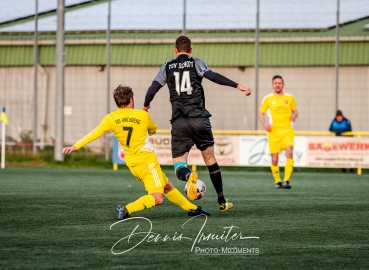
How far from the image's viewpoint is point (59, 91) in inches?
951

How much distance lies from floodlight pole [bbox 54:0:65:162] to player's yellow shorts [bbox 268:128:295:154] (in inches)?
417

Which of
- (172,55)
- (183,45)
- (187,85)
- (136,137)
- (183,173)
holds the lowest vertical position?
(183,173)

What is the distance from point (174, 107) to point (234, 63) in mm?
16196

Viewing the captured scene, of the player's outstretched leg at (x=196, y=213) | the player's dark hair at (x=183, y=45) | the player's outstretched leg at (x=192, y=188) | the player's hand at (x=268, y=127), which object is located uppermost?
the player's dark hair at (x=183, y=45)

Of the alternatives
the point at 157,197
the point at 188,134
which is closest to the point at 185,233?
the point at 157,197

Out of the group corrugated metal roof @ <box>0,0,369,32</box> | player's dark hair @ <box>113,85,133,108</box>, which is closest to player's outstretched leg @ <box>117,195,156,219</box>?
player's dark hair @ <box>113,85,133,108</box>

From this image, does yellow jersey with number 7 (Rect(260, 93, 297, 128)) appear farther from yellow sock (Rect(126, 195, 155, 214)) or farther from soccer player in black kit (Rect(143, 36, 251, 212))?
yellow sock (Rect(126, 195, 155, 214))

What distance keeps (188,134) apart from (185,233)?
7.42 feet

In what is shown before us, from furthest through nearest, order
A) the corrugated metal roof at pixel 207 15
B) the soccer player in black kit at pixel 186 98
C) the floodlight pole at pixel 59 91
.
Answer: the floodlight pole at pixel 59 91, the corrugated metal roof at pixel 207 15, the soccer player in black kit at pixel 186 98

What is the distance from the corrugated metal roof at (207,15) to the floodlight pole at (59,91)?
621 millimetres

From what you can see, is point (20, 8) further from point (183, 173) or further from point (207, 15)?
point (183, 173)

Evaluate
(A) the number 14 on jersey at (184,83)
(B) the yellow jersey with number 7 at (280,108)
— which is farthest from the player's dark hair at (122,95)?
(B) the yellow jersey with number 7 at (280,108)

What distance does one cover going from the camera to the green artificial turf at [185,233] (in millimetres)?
5758

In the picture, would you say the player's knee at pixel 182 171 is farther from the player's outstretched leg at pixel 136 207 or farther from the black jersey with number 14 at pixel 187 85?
the player's outstretched leg at pixel 136 207
